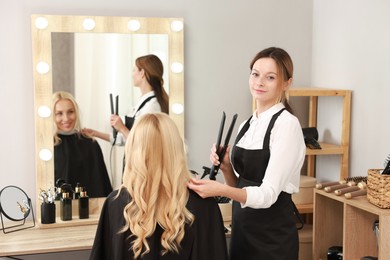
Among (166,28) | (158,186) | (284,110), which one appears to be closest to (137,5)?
(166,28)

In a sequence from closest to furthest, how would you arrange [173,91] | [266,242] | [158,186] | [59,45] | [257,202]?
[158,186] < [257,202] < [266,242] < [59,45] < [173,91]

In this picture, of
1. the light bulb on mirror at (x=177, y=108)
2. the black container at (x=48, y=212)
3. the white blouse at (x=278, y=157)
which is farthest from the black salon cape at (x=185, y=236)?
the light bulb on mirror at (x=177, y=108)

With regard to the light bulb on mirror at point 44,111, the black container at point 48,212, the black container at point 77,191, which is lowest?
the black container at point 48,212

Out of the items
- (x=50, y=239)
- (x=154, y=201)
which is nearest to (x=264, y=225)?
(x=154, y=201)

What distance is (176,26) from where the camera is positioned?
8.98ft

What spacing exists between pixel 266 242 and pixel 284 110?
1.58 ft

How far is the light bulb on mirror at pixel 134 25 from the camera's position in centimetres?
266

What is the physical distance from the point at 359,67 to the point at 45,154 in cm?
157

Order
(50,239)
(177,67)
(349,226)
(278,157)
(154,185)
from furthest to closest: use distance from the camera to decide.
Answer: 1. (177,67)
2. (50,239)
3. (349,226)
4. (278,157)
5. (154,185)

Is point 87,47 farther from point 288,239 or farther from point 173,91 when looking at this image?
point 288,239

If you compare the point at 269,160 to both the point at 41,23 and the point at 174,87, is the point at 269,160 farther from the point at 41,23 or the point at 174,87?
the point at 41,23

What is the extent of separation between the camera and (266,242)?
1.94 metres

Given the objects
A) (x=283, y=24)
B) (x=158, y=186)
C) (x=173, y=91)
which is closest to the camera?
(x=158, y=186)

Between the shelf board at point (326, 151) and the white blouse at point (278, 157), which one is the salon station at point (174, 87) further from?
the white blouse at point (278, 157)
